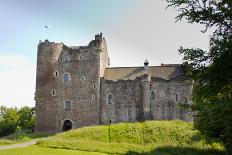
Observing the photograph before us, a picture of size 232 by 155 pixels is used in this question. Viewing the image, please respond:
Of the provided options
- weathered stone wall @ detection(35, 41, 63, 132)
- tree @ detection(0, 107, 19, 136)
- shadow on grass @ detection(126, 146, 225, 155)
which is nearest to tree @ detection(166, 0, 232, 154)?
shadow on grass @ detection(126, 146, 225, 155)

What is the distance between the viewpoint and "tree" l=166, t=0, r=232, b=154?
17234 mm

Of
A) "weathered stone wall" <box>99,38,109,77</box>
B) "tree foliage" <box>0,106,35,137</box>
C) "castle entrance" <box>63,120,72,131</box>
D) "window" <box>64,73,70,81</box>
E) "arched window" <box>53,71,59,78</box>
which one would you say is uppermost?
"weathered stone wall" <box>99,38,109,77</box>

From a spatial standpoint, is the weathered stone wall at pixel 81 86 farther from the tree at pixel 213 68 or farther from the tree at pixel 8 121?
the tree at pixel 213 68

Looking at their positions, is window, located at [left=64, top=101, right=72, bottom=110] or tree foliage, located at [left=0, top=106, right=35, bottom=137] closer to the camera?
window, located at [left=64, top=101, right=72, bottom=110]

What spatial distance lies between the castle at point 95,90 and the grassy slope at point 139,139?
15.9 ft

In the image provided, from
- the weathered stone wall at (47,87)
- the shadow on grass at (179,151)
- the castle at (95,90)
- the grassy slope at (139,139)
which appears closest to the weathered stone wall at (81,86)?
the castle at (95,90)

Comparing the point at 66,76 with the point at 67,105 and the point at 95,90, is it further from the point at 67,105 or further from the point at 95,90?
the point at 95,90

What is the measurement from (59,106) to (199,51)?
3361 centimetres

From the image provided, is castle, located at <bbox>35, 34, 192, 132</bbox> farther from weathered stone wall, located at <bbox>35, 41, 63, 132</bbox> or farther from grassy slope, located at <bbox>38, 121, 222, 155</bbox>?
grassy slope, located at <bbox>38, 121, 222, 155</bbox>

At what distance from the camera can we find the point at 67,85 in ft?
168

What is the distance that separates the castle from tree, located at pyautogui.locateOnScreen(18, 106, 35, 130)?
70.0ft

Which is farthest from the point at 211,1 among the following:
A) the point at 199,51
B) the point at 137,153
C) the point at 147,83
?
the point at 147,83

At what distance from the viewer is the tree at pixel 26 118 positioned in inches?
2793

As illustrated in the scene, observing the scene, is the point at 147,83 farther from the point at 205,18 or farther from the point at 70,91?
the point at 205,18
